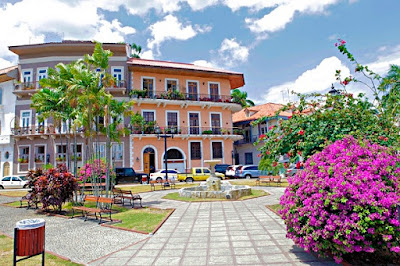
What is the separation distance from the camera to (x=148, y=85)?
30109 mm

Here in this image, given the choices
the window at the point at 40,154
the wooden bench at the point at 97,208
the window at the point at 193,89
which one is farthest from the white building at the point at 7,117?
the wooden bench at the point at 97,208

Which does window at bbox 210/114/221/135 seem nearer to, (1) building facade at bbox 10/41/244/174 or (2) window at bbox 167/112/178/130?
(1) building facade at bbox 10/41/244/174

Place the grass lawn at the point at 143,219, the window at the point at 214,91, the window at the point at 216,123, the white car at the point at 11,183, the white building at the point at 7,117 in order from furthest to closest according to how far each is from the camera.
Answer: the window at the point at 214,91 → the window at the point at 216,123 → the white building at the point at 7,117 → the white car at the point at 11,183 → the grass lawn at the point at 143,219

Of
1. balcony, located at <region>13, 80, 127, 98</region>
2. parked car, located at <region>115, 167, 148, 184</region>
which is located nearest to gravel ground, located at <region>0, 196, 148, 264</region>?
parked car, located at <region>115, 167, 148, 184</region>

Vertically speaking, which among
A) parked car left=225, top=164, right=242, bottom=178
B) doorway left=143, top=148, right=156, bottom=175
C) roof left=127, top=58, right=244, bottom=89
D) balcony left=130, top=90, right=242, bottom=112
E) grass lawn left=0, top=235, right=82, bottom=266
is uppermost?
roof left=127, top=58, right=244, bottom=89

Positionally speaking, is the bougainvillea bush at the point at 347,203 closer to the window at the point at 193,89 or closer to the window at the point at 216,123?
the window at the point at 216,123

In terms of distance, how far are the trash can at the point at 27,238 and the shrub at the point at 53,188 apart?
6.06 metres

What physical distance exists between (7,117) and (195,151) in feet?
65.7

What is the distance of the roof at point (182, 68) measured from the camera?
2933 cm

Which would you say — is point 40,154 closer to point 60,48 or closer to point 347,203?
point 60,48

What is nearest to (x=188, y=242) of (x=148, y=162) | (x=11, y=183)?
(x=148, y=162)

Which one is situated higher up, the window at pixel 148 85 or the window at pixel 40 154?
the window at pixel 148 85

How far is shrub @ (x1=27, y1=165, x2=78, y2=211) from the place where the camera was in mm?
9727

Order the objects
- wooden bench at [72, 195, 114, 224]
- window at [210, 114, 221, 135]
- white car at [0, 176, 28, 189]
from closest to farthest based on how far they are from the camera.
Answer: wooden bench at [72, 195, 114, 224] < white car at [0, 176, 28, 189] < window at [210, 114, 221, 135]
